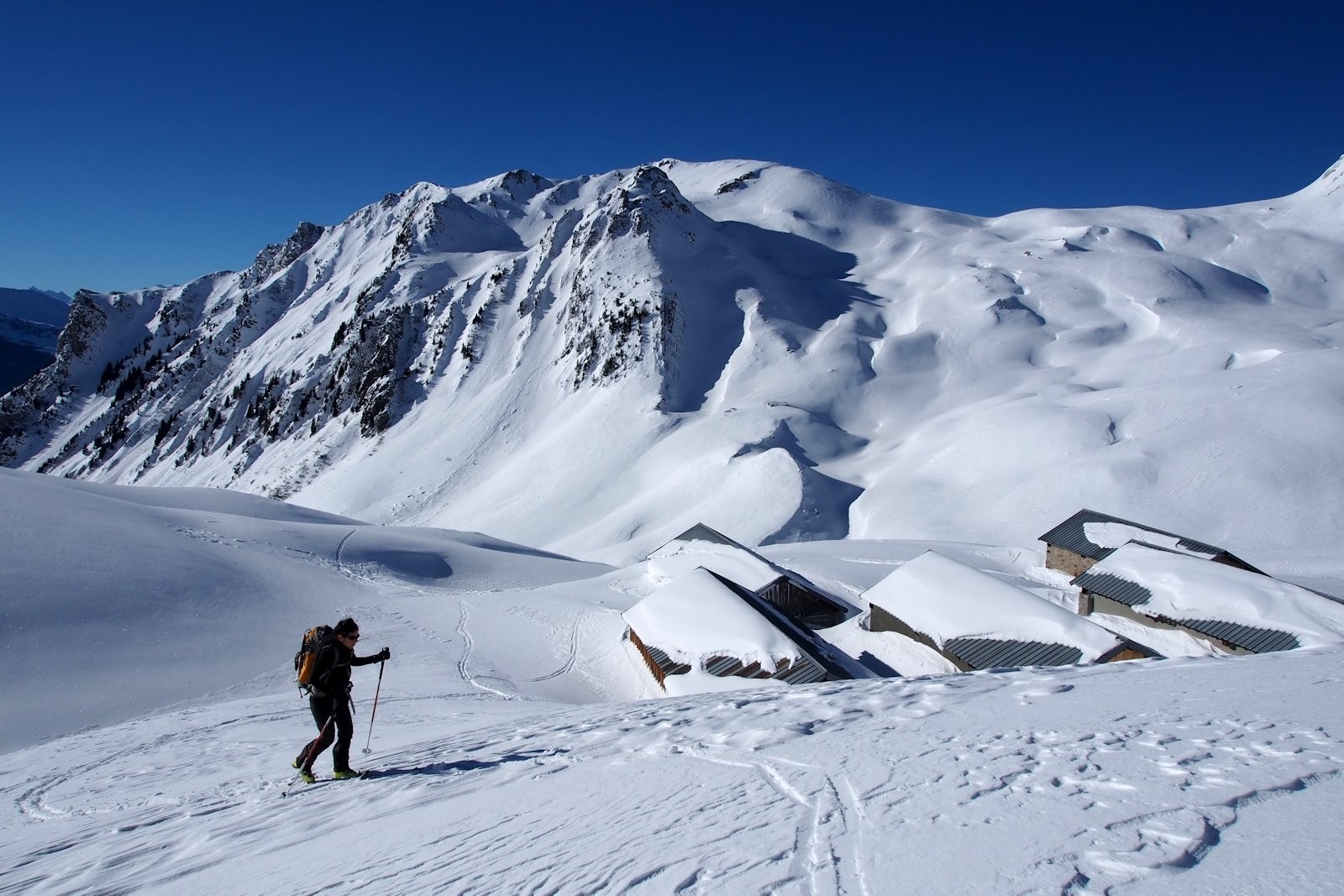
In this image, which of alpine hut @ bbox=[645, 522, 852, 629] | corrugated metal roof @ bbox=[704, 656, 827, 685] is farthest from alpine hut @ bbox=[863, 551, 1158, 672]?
corrugated metal roof @ bbox=[704, 656, 827, 685]

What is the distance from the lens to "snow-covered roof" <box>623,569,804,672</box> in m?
14.8

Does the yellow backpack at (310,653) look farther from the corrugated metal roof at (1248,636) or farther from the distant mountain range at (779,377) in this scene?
the distant mountain range at (779,377)

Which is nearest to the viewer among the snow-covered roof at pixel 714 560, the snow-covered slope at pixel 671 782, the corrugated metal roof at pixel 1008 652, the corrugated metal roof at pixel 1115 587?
the snow-covered slope at pixel 671 782

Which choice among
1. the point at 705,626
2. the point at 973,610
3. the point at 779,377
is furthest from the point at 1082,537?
the point at 779,377

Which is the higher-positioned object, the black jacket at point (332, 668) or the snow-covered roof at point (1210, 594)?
the black jacket at point (332, 668)

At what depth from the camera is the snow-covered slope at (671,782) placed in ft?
12.7

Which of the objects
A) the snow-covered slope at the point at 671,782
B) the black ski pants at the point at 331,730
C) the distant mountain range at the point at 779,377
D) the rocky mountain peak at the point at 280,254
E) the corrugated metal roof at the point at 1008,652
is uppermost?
the rocky mountain peak at the point at 280,254

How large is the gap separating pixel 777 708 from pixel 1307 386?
4409 cm

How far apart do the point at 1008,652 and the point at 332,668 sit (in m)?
14.2

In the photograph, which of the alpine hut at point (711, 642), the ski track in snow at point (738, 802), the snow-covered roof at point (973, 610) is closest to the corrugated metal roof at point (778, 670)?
the alpine hut at point (711, 642)

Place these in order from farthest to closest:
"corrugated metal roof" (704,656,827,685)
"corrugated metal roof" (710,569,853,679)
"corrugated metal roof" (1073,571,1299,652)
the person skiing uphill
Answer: "corrugated metal roof" (1073,571,1299,652), "corrugated metal roof" (710,569,853,679), "corrugated metal roof" (704,656,827,685), the person skiing uphill

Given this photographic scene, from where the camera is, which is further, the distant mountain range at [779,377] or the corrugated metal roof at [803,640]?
the distant mountain range at [779,377]

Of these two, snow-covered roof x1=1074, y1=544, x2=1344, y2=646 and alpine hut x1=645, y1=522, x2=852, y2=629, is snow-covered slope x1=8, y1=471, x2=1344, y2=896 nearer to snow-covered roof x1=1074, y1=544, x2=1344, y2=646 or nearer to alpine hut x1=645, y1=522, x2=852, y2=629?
snow-covered roof x1=1074, y1=544, x2=1344, y2=646

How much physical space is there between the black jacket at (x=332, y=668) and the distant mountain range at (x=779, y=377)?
30.7 m
